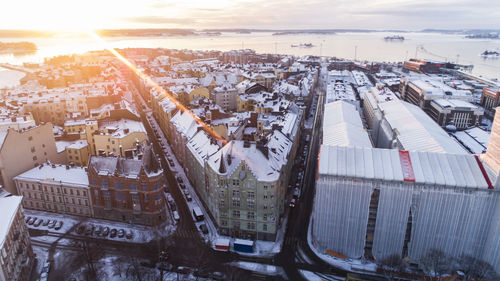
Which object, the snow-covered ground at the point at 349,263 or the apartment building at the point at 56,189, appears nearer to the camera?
the snow-covered ground at the point at 349,263

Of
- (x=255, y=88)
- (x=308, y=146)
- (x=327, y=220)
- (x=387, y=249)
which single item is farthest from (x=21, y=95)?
(x=387, y=249)

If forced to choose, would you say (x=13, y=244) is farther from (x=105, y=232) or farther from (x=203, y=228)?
(x=203, y=228)

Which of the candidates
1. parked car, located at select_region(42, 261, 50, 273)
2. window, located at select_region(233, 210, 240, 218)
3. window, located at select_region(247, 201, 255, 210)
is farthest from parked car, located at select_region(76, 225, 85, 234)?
window, located at select_region(247, 201, 255, 210)

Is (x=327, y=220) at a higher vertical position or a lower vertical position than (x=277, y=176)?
lower

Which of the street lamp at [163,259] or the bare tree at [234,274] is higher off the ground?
the street lamp at [163,259]

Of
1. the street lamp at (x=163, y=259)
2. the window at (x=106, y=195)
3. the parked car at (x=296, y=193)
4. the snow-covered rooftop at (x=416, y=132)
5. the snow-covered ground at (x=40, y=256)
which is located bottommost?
the snow-covered ground at (x=40, y=256)

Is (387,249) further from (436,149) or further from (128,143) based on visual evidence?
(128,143)

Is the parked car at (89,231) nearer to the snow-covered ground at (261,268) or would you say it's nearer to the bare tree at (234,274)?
the bare tree at (234,274)

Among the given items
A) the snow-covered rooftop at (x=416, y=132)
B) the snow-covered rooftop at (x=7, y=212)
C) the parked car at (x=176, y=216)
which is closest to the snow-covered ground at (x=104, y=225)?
the parked car at (x=176, y=216)
